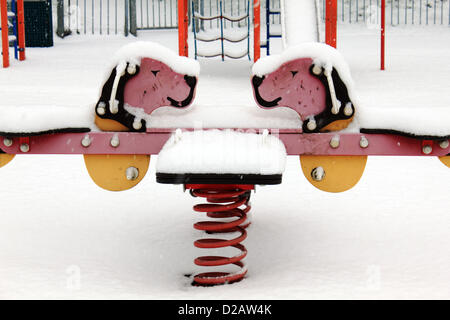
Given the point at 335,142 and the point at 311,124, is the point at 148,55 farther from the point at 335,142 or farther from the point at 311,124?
the point at 335,142

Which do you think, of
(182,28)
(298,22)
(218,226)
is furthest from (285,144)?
(298,22)

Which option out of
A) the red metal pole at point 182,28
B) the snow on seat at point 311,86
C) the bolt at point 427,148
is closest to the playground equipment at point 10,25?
the red metal pole at point 182,28

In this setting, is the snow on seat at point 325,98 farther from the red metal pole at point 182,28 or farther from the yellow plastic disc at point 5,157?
the red metal pole at point 182,28

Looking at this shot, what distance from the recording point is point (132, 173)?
2957 millimetres

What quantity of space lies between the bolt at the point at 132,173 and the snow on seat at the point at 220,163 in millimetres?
316

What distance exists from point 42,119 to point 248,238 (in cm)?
122

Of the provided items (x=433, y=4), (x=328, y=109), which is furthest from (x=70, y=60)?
(x=433, y=4)

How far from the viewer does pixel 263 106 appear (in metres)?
2.90

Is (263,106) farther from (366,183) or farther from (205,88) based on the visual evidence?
(205,88)

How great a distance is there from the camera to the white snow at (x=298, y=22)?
873cm

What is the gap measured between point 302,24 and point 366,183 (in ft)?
16.2

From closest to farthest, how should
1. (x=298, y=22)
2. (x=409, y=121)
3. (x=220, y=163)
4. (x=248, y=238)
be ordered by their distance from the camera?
(x=220, y=163) < (x=409, y=121) < (x=248, y=238) < (x=298, y=22)
